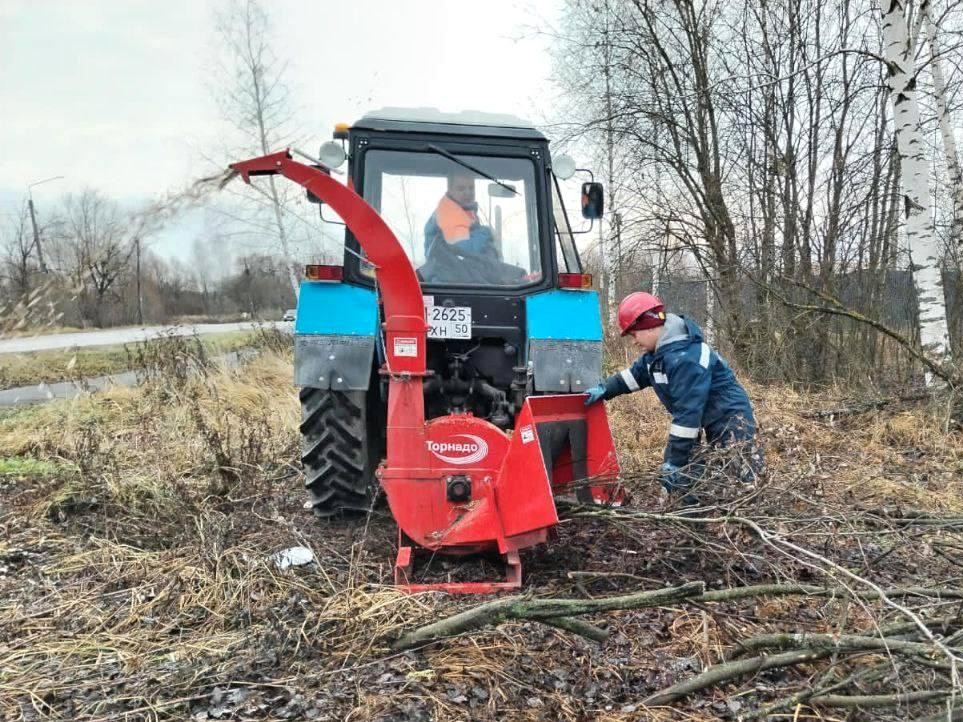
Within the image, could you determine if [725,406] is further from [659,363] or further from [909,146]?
[909,146]

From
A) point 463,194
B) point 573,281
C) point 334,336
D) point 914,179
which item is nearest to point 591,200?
point 573,281

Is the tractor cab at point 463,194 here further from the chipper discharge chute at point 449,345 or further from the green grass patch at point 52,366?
the green grass patch at point 52,366

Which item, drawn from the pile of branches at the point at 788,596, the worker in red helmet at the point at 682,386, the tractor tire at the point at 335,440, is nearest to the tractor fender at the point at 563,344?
Answer: the worker in red helmet at the point at 682,386

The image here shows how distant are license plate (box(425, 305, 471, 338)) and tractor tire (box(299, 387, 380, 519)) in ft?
1.77

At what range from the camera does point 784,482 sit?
3.27 meters

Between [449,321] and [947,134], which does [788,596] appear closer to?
[449,321]

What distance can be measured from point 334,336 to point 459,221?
1.02 m

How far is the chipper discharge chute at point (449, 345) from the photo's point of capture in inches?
124

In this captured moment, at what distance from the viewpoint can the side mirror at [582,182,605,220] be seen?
4273mm

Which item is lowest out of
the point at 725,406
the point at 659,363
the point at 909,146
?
the point at 725,406

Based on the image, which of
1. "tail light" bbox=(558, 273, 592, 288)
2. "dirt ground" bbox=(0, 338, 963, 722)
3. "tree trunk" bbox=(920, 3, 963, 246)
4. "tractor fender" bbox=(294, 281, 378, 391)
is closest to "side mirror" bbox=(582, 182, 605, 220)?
"tail light" bbox=(558, 273, 592, 288)

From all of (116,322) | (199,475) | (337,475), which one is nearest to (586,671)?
(337,475)

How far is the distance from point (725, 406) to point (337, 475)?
7.07ft

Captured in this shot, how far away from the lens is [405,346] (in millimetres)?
3234
